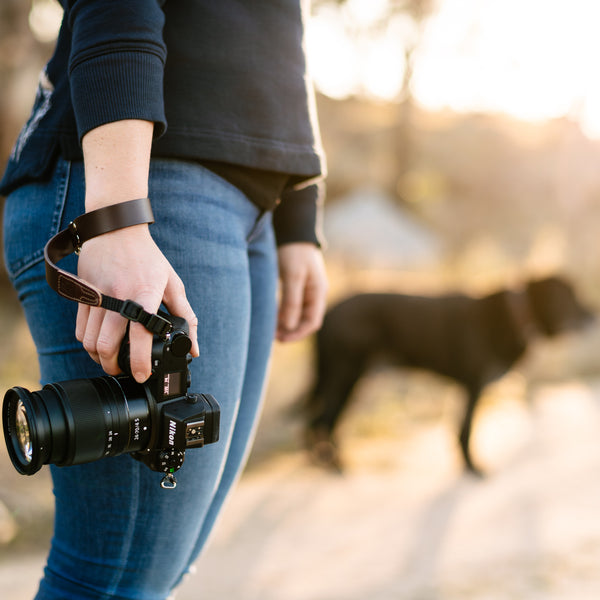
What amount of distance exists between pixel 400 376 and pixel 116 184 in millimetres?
5206

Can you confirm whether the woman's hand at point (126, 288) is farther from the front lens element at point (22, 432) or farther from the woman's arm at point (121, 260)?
the front lens element at point (22, 432)

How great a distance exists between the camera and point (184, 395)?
83cm

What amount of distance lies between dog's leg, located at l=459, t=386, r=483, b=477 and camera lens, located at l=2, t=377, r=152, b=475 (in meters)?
3.20

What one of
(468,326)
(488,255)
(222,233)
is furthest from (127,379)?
(488,255)

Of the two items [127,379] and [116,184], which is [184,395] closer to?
[127,379]

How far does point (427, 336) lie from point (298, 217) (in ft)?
9.03

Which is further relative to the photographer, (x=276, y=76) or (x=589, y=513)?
(x=589, y=513)

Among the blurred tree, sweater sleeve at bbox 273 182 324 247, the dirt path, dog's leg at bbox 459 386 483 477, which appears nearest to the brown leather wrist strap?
sweater sleeve at bbox 273 182 324 247

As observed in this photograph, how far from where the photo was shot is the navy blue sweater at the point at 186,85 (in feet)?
2.60

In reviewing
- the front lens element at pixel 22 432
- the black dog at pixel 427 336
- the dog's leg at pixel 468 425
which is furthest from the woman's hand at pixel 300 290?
the dog's leg at pixel 468 425

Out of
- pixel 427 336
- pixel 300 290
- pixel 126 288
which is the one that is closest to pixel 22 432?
pixel 126 288

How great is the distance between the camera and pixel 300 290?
127 cm

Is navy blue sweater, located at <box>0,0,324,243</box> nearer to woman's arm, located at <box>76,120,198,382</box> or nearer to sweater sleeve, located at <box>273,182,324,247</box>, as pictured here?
woman's arm, located at <box>76,120,198,382</box>

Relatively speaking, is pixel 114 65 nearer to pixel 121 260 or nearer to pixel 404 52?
pixel 121 260
